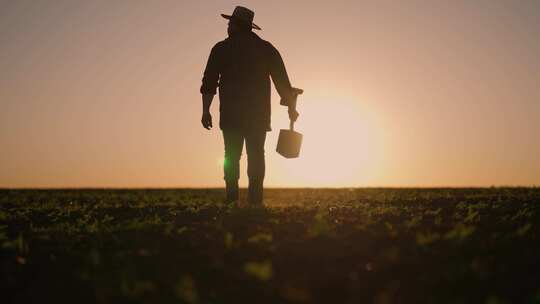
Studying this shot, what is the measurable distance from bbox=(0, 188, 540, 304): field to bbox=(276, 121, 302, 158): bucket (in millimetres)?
2615

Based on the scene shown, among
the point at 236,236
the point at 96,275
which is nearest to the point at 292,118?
the point at 236,236

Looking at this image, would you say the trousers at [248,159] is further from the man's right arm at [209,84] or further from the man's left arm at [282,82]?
the man's left arm at [282,82]

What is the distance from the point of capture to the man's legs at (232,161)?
31.0 ft

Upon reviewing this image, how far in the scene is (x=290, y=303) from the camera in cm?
384

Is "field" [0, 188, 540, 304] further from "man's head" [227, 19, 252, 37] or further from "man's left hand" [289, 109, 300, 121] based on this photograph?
"man's head" [227, 19, 252, 37]

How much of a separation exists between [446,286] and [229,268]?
157 cm

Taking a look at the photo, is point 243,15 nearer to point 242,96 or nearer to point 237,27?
point 237,27

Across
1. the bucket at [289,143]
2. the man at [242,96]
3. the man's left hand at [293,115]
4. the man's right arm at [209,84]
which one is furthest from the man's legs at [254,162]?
the man's left hand at [293,115]

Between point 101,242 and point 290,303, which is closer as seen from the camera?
point 290,303

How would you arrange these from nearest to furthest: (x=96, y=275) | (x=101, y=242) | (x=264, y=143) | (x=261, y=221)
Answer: (x=96, y=275), (x=101, y=242), (x=261, y=221), (x=264, y=143)

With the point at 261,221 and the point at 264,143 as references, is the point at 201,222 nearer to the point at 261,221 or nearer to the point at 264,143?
the point at 261,221

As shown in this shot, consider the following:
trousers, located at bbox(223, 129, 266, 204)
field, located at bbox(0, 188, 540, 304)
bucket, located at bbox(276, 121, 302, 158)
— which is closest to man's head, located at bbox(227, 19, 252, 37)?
trousers, located at bbox(223, 129, 266, 204)

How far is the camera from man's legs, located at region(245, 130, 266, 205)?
9.42 meters

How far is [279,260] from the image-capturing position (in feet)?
16.0
